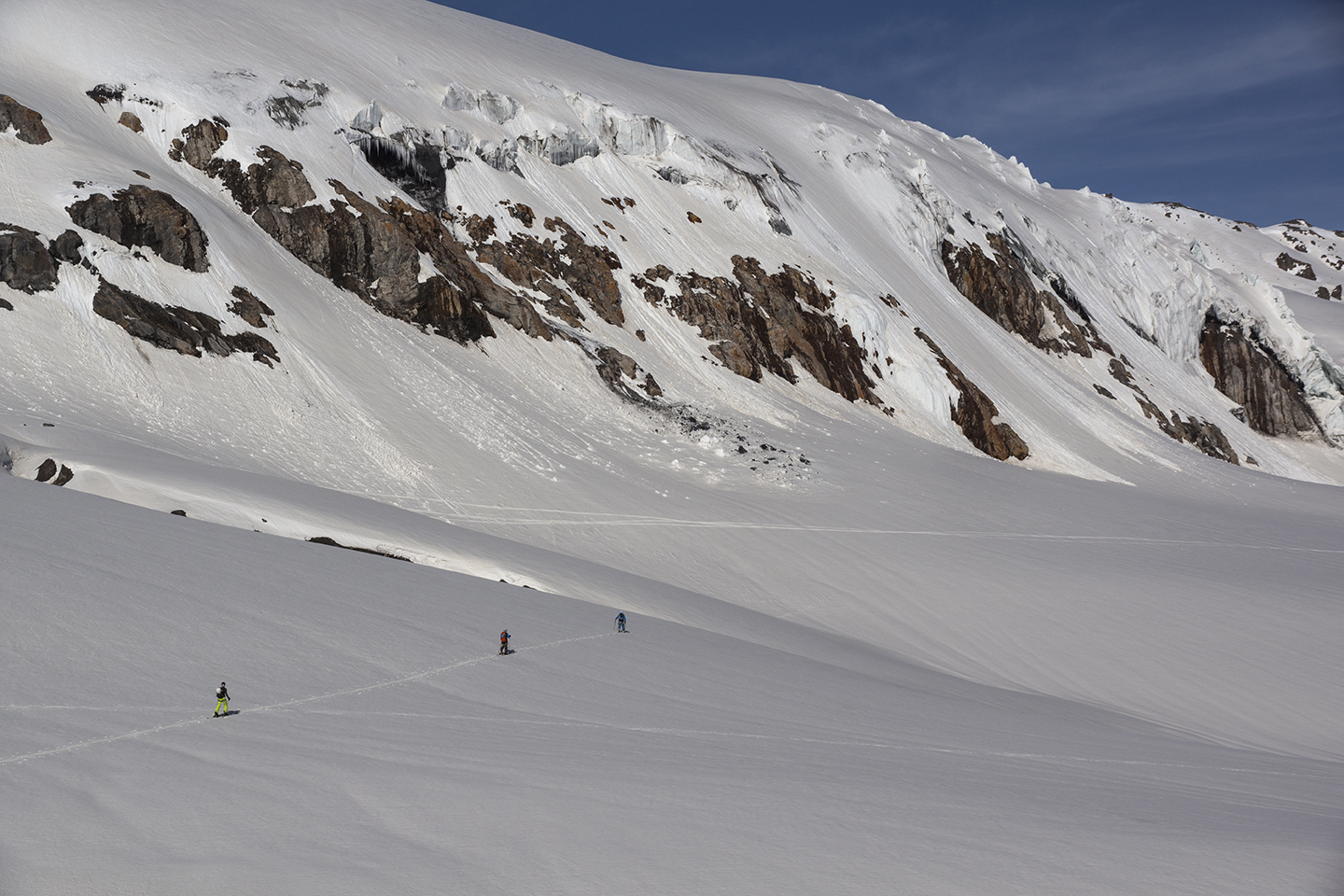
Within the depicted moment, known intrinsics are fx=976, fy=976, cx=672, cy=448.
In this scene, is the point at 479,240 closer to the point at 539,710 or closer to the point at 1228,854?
the point at 539,710

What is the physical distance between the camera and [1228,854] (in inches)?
279

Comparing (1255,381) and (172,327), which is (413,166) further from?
(1255,381)

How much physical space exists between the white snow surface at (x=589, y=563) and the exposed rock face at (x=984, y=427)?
928 millimetres

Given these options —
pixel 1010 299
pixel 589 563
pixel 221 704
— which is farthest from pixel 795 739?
pixel 1010 299

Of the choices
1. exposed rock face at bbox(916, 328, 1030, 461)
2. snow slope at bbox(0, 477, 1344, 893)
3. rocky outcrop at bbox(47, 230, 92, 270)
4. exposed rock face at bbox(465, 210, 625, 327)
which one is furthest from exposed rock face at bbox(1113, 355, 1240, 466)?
rocky outcrop at bbox(47, 230, 92, 270)

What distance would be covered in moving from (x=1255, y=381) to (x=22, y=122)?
80878mm

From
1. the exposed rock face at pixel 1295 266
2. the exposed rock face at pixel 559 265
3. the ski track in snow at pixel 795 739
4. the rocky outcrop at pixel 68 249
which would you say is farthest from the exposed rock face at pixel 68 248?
the exposed rock face at pixel 1295 266

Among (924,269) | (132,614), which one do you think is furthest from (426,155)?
(132,614)

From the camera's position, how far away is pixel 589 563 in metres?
23.4

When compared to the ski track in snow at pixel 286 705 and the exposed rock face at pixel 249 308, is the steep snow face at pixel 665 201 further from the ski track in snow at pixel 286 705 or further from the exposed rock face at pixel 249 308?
the ski track in snow at pixel 286 705

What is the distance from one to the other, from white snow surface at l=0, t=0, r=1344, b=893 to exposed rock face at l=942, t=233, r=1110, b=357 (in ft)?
6.33

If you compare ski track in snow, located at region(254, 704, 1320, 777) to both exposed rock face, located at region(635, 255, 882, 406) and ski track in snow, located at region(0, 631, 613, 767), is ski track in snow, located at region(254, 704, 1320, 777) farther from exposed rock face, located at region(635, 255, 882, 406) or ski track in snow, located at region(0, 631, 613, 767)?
exposed rock face, located at region(635, 255, 882, 406)

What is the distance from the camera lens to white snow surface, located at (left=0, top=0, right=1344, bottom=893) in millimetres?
7168

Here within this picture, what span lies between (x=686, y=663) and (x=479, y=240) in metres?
32.8
